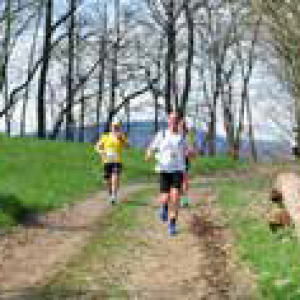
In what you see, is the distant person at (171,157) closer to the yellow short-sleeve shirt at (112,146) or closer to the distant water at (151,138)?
the yellow short-sleeve shirt at (112,146)

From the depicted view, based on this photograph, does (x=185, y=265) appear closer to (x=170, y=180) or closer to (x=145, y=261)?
(x=145, y=261)

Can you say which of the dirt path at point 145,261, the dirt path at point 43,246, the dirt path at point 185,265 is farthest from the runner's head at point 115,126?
the dirt path at point 185,265

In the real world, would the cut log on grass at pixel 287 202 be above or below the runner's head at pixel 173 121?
below

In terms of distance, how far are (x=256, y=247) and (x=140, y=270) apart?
1.83 meters

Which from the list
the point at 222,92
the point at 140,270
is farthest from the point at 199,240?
the point at 222,92

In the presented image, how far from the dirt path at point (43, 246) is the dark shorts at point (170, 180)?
159 centimetres

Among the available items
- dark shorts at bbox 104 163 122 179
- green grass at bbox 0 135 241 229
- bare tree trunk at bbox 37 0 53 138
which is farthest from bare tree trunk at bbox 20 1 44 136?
dark shorts at bbox 104 163 122 179

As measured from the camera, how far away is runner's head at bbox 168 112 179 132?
1145cm

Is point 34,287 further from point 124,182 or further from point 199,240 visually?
point 124,182

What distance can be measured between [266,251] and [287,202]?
2064 mm

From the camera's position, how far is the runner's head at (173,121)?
1145 centimetres

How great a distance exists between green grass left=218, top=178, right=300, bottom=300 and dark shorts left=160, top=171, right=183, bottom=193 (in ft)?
4.16

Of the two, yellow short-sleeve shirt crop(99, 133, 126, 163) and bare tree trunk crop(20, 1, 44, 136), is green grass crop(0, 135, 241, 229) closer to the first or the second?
yellow short-sleeve shirt crop(99, 133, 126, 163)

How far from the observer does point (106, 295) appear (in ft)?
24.7
